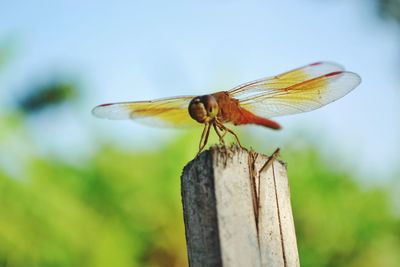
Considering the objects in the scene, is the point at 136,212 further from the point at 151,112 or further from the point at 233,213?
the point at 233,213

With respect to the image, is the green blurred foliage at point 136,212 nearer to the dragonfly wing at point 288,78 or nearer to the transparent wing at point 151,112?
the transparent wing at point 151,112

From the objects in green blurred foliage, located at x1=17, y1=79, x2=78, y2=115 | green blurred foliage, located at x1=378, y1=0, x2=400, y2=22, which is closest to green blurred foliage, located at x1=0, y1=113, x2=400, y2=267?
green blurred foliage, located at x1=17, y1=79, x2=78, y2=115

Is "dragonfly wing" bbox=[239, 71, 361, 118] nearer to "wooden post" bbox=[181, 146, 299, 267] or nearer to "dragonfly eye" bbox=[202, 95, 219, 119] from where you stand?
"dragonfly eye" bbox=[202, 95, 219, 119]

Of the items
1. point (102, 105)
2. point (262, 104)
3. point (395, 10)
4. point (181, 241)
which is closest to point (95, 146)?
point (181, 241)

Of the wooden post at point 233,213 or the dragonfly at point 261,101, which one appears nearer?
the wooden post at point 233,213

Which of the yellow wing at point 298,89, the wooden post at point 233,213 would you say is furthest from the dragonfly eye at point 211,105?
the wooden post at point 233,213

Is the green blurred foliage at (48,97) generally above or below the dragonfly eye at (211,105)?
above

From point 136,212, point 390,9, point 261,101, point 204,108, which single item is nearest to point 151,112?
point 261,101
